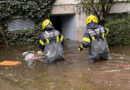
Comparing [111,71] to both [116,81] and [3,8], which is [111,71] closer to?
[116,81]

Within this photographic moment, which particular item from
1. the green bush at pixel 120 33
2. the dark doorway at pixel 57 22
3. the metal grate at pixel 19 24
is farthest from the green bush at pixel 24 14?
the dark doorway at pixel 57 22

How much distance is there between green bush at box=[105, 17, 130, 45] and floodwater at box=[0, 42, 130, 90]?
9.78 ft

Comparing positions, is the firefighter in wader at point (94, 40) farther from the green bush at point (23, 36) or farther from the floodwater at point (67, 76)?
the green bush at point (23, 36)

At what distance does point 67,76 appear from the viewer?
5812 millimetres

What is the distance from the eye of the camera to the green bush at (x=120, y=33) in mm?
10375

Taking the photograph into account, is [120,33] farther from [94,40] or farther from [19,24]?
[19,24]

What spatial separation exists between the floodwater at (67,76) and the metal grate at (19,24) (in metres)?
5.89

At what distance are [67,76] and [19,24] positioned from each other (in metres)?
8.24

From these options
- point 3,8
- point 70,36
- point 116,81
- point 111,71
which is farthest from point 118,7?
point 116,81

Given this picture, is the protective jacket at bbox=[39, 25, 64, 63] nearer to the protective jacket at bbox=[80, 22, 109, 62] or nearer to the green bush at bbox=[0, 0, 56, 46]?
the protective jacket at bbox=[80, 22, 109, 62]

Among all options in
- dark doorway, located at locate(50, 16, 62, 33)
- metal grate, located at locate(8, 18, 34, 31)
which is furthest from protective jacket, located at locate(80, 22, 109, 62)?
dark doorway, located at locate(50, 16, 62, 33)

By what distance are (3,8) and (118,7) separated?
24.1 ft

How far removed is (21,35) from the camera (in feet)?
42.4

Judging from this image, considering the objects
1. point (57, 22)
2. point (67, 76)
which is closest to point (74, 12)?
point (57, 22)
